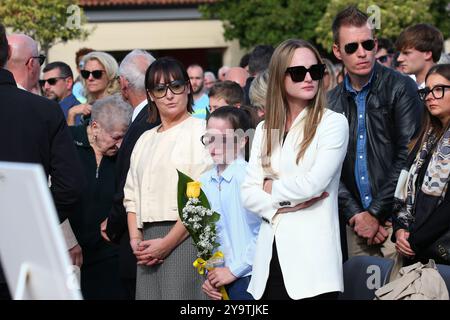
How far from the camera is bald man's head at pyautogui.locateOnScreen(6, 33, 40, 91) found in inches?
257

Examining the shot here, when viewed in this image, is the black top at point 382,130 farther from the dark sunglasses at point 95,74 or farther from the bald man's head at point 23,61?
the dark sunglasses at point 95,74

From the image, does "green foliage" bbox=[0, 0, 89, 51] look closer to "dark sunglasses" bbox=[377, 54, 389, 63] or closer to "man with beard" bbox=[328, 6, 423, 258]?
"dark sunglasses" bbox=[377, 54, 389, 63]

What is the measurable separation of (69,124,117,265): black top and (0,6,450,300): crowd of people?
0.01m

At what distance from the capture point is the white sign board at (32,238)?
119 inches

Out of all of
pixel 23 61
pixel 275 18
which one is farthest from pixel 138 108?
pixel 275 18

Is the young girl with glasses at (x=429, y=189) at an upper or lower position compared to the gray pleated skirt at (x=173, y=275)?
upper

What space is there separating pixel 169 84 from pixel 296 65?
125 cm

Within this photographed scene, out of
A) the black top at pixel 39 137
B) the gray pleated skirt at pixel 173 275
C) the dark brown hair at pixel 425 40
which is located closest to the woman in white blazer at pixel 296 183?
the gray pleated skirt at pixel 173 275

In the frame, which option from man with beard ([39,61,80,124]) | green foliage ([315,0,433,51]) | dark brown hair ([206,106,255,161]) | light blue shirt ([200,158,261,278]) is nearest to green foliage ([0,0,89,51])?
green foliage ([315,0,433,51])

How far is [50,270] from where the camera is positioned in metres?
3.12

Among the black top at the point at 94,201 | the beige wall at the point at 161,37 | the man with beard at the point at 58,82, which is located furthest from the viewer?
the beige wall at the point at 161,37

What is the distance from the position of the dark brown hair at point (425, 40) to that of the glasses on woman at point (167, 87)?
8.84ft
